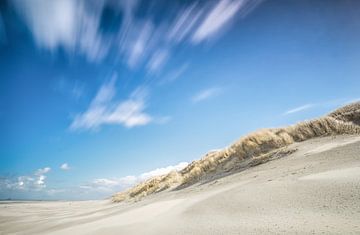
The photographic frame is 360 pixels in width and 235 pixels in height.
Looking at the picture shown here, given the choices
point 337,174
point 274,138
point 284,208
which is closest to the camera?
point 284,208

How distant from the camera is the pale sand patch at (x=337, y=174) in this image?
4.50 m

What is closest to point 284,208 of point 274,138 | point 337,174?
point 337,174

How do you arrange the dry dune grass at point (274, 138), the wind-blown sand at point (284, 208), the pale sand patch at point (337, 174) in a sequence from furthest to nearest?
the dry dune grass at point (274, 138), the pale sand patch at point (337, 174), the wind-blown sand at point (284, 208)

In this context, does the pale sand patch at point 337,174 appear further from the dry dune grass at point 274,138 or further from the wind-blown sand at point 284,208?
the dry dune grass at point 274,138

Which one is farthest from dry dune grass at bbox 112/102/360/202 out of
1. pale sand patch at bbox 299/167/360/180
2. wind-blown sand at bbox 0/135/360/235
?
pale sand patch at bbox 299/167/360/180

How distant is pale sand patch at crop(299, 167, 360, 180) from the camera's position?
4.50 m

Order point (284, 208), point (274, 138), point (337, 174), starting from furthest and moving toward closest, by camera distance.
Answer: point (274, 138) → point (337, 174) → point (284, 208)

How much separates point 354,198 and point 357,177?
63cm

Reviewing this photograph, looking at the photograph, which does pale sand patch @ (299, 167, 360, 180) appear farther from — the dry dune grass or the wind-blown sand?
the dry dune grass

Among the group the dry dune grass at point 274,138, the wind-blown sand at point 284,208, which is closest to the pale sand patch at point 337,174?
the wind-blown sand at point 284,208

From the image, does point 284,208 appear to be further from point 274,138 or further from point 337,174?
point 274,138

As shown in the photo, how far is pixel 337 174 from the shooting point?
4.77 m

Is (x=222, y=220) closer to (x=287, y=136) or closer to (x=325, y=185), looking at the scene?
(x=325, y=185)

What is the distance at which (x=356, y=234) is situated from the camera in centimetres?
294
